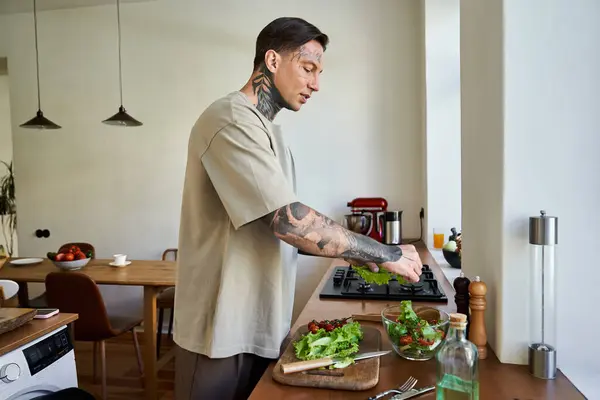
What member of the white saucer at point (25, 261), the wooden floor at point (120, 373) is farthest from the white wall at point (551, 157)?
the white saucer at point (25, 261)

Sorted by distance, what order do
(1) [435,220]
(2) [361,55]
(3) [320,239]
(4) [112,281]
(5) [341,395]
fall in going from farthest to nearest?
1. (2) [361,55]
2. (1) [435,220]
3. (4) [112,281]
4. (3) [320,239]
5. (5) [341,395]

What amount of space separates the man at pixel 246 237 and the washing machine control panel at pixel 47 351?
593mm

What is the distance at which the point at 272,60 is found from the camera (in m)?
1.06

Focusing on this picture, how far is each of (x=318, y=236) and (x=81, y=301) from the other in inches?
74.5

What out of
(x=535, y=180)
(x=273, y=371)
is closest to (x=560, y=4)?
(x=535, y=180)

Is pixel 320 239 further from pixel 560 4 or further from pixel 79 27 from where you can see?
pixel 79 27

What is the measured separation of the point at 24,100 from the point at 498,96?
420 centimetres

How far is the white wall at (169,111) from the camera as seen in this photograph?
3.02 meters

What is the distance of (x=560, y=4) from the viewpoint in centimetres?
83

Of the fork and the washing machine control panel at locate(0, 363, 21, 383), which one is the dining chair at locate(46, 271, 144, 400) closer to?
the washing machine control panel at locate(0, 363, 21, 383)

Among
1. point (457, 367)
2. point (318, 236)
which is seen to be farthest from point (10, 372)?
point (457, 367)

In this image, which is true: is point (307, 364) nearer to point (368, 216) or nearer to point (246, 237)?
point (246, 237)

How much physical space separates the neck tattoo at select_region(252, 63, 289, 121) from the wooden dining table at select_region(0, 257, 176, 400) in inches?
61.9

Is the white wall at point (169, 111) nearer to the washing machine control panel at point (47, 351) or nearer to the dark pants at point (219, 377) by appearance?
the washing machine control panel at point (47, 351)
